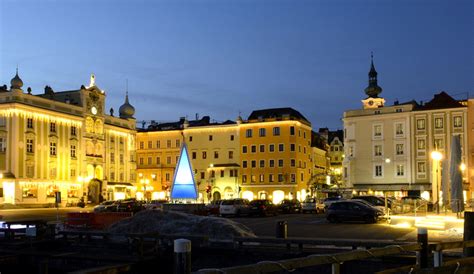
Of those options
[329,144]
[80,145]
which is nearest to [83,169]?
[80,145]

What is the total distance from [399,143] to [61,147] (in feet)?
144

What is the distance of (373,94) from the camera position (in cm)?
9225

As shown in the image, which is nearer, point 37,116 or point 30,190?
point 30,190

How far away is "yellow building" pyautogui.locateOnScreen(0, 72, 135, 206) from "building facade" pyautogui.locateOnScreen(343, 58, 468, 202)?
3474 cm

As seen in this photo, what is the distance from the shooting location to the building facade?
7425cm

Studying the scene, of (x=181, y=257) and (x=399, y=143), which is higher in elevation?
(x=399, y=143)

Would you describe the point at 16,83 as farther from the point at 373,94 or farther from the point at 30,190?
the point at 373,94

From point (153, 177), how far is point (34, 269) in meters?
82.7

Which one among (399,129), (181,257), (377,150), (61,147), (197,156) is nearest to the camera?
(181,257)

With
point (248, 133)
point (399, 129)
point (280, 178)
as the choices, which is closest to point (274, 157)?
point (280, 178)

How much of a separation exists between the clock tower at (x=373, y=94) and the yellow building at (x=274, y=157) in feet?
36.6

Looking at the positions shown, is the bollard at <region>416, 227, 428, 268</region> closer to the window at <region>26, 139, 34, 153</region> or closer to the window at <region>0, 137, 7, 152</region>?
the window at <region>0, 137, 7, 152</region>

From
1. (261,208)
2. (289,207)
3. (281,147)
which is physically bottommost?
(289,207)

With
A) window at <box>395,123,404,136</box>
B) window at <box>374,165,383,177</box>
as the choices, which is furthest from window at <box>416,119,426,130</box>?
window at <box>374,165,383,177</box>
